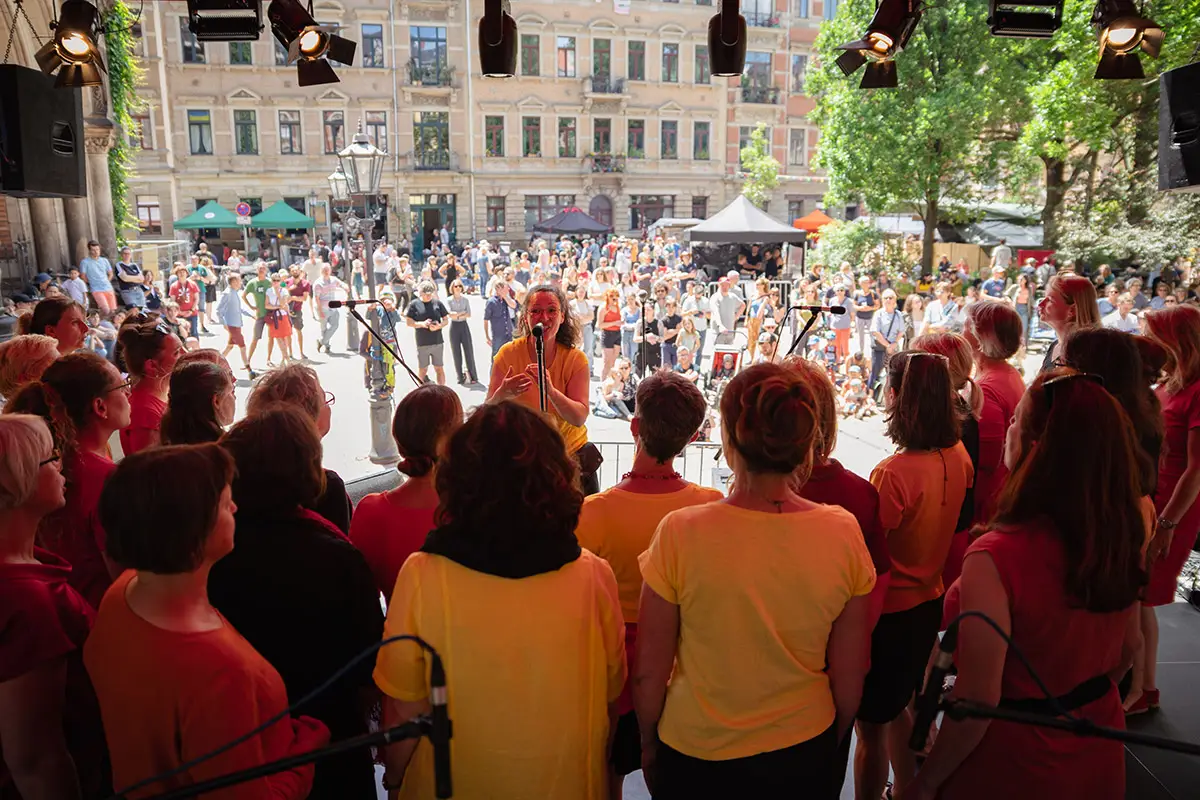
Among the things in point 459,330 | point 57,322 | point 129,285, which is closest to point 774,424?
point 57,322

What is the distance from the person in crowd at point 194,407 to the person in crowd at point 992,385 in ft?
7.93

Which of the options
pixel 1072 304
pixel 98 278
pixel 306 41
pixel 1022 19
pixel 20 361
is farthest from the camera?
pixel 98 278

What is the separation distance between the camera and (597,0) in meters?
30.0

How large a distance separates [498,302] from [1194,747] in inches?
393

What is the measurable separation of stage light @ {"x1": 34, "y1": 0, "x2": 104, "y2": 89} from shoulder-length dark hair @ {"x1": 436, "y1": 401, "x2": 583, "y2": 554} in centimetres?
502

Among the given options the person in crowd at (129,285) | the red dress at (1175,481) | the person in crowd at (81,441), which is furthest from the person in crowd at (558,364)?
the person in crowd at (129,285)

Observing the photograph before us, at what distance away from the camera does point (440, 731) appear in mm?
1249

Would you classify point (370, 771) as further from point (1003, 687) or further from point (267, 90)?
point (267, 90)

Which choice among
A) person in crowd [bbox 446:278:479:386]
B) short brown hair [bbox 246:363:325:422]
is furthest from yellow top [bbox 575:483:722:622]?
person in crowd [bbox 446:278:479:386]

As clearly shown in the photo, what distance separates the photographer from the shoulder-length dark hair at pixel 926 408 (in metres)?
2.34

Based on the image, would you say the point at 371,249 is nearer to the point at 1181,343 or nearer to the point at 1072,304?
the point at 1072,304

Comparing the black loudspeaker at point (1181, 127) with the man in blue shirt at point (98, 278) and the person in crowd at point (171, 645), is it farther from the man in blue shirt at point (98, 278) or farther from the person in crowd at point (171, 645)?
the man in blue shirt at point (98, 278)

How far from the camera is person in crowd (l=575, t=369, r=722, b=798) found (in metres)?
2.07

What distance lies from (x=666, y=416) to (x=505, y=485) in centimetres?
72
